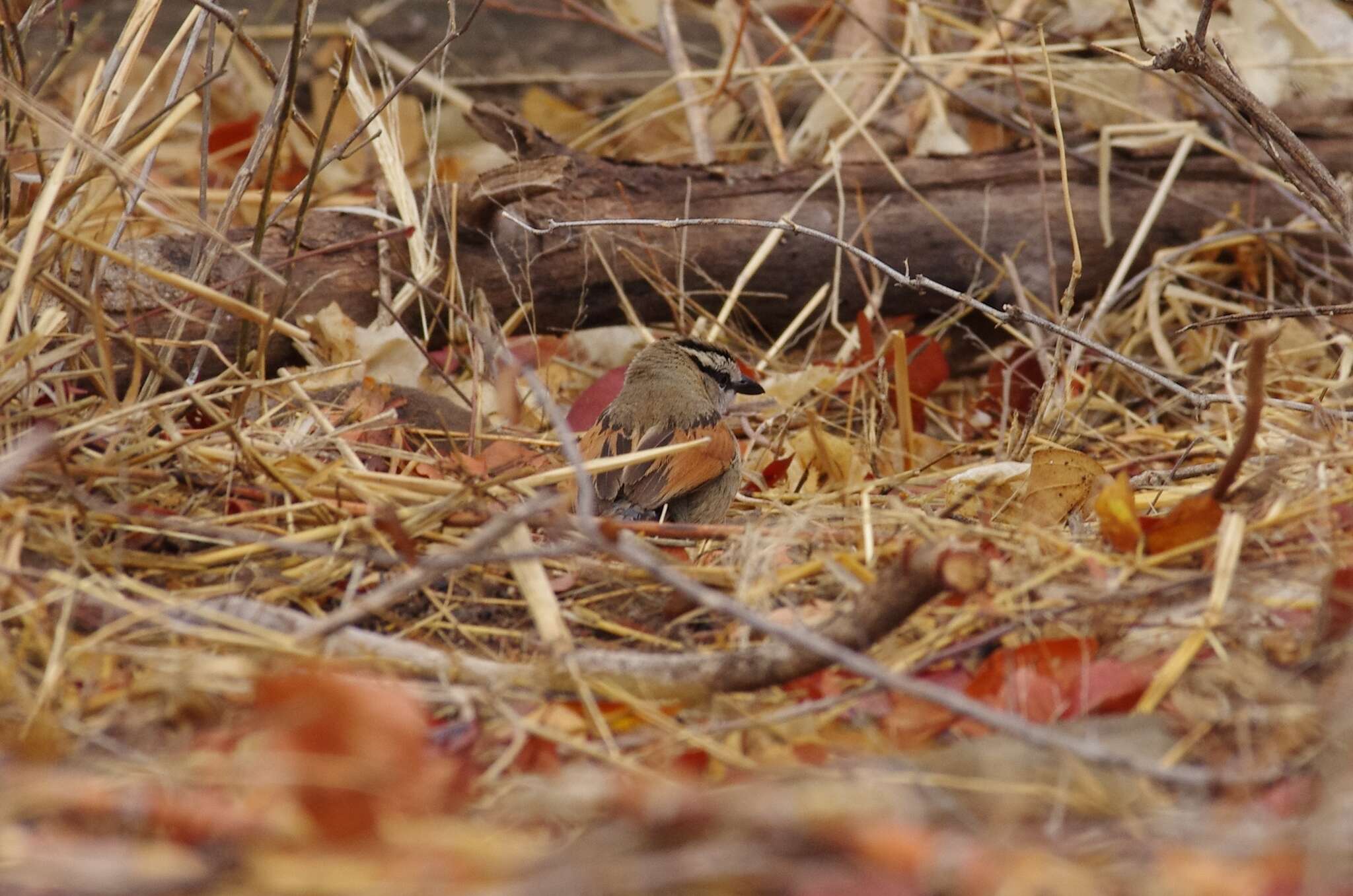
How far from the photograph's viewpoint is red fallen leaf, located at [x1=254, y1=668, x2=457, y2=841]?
75.0 inches

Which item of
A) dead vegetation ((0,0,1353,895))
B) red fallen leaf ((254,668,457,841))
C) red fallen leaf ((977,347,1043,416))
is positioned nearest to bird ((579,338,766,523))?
dead vegetation ((0,0,1353,895))

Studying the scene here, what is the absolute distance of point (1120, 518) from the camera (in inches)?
113

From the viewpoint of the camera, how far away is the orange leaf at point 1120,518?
2855mm

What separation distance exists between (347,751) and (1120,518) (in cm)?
169

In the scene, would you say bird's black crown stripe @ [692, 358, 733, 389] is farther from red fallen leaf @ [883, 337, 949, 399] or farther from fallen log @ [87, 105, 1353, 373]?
red fallen leaf @ [883, 337, 949, 399]

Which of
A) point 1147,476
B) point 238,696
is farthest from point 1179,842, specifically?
point 1147,476

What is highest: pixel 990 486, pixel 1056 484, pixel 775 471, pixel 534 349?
pixel 1056 484

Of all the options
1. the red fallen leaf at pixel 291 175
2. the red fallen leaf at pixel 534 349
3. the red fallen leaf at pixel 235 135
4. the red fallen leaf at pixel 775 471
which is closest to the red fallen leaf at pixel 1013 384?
the red fallen leaf at pixel 775 471

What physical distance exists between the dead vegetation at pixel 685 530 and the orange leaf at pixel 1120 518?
2cm

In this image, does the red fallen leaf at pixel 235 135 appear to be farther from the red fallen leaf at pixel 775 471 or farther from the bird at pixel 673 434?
the red fallen leaf at pixel 775 471

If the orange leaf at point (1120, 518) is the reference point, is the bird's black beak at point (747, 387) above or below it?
below

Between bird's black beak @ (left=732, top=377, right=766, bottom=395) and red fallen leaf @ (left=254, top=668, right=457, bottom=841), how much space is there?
9.58 feet

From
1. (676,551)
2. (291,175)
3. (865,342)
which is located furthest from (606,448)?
(291,175)

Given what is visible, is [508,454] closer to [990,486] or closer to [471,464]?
[471,464]
